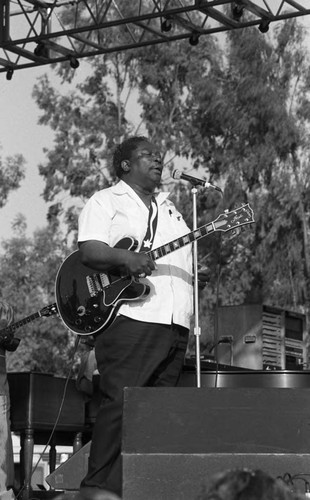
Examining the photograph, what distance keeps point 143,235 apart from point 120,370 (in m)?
0.76

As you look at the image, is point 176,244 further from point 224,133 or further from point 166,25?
point 224,133

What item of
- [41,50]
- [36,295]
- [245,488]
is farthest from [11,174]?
[245,488]

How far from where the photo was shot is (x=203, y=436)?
4676 millimetres

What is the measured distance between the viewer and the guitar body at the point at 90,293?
5.43 meters

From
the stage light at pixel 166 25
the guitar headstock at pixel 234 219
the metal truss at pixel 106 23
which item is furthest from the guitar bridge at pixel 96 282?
the stage light at pixel 166 25

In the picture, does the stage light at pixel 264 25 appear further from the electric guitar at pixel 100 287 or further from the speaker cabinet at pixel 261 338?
the electric guitar at pixel 100 287

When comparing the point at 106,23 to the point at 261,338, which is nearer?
the point at 261,338

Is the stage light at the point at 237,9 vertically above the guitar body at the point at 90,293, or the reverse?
the stage light at the point at 237,9

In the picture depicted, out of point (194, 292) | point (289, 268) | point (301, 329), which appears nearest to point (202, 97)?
point (289, 268)

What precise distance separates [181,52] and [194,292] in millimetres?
21989

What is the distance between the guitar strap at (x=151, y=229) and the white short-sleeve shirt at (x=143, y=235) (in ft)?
0.07

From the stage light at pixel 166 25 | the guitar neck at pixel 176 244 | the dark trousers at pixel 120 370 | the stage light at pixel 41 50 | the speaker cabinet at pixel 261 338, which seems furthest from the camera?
the stage light at pixel 41 50

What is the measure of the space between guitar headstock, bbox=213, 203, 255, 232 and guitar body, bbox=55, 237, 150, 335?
0.55 meters

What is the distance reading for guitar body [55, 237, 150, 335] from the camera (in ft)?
17.8
